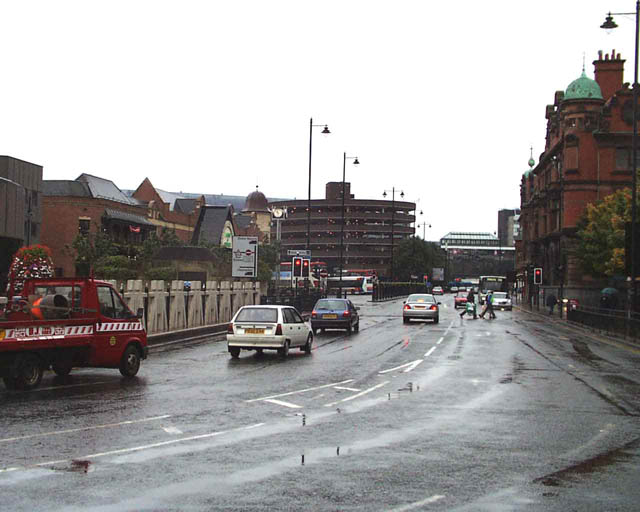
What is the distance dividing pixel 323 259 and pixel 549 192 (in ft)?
292

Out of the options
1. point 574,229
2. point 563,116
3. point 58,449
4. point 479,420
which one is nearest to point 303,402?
point 479,420

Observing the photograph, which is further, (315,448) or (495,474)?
(315,448)

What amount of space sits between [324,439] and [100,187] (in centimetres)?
8689

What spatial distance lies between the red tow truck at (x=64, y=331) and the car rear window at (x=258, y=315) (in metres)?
5.16

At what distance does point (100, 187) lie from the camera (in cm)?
9288

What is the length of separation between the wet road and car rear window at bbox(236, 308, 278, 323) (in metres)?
2.68

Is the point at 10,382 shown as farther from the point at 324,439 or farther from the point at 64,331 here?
the point at 324,439

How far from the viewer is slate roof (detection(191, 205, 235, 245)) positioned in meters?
117

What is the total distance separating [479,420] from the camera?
12.0 meters

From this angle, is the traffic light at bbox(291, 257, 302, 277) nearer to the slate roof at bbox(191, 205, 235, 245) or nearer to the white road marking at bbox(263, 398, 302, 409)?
the white road marking at bbox(263, 398, 302, 409)

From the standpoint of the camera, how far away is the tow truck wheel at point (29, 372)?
48.1ft

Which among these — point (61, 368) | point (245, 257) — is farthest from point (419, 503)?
point (245, 257)

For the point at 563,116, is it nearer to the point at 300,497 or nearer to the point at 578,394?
the point at 578,394

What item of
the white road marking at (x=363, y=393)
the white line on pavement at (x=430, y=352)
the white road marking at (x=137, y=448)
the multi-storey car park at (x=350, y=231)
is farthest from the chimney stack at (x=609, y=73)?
the multi-storey car park at (x=350, y=231)
